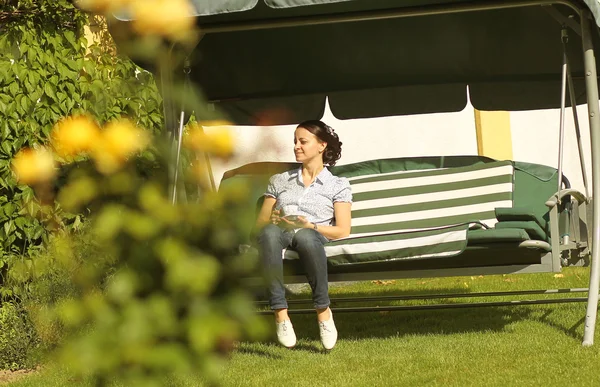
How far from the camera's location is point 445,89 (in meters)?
5.95

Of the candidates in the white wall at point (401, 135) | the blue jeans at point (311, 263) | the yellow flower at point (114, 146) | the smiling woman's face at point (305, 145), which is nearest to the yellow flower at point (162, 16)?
the yellow flower at point (114, 146)

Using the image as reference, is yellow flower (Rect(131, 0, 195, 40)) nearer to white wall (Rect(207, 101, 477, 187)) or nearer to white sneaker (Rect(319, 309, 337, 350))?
white sneaker (Rect(319, 309, 337, 350))

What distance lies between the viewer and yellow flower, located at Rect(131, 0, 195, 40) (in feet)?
4.04

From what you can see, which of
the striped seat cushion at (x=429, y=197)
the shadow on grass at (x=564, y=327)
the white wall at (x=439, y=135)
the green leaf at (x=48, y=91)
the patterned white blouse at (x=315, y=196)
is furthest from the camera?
the white wall at (x=439, y=135)

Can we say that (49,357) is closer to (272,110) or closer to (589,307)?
(589,307)

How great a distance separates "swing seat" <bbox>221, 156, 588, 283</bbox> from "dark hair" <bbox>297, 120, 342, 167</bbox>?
416 millimetres

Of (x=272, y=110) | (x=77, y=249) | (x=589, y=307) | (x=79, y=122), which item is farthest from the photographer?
(x=272, y=110)

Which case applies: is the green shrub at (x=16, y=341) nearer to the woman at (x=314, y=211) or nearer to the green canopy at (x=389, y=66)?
the woman at (x=314, y=211)

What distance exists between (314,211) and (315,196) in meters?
0.09

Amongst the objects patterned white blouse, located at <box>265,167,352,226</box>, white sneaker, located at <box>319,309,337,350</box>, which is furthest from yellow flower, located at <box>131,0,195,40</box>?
patterned white blouse, located at <box>265,167,352,226</box>

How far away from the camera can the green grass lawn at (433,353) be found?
3.83 metres

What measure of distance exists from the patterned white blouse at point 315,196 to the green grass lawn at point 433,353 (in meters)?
0.64

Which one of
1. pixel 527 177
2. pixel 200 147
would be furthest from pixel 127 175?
pixel 527 177

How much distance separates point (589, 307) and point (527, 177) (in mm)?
1445
